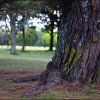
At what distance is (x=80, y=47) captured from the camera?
9.84 metres

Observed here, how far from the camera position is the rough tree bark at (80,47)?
973 cm

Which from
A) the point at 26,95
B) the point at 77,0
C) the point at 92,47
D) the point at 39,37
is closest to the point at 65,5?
the point at 77,0

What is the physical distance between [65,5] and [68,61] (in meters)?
1.69

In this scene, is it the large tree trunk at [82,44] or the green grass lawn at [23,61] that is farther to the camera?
the green grass lawn at [23,61]

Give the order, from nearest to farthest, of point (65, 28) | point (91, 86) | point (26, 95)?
point (26, 95) → point (91, 86) → point (65, 28)

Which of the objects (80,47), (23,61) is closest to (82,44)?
(80,47)

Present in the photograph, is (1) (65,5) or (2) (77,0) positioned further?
Answer: (1) (65,5)

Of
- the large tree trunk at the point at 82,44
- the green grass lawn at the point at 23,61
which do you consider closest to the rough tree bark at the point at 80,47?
the large tree trunk at the point at 82,44

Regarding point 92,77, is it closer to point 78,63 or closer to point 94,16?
point 78,63

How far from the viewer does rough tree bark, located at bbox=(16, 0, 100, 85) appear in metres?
9.73

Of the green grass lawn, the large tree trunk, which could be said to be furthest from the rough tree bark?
the green grass lawn

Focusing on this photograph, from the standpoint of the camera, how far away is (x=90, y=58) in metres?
9.74

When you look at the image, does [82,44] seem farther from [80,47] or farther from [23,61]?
[23,61]

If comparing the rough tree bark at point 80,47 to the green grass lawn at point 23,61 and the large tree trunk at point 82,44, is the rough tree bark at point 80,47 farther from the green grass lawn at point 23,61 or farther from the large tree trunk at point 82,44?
the green grass lawn at point 23,61
